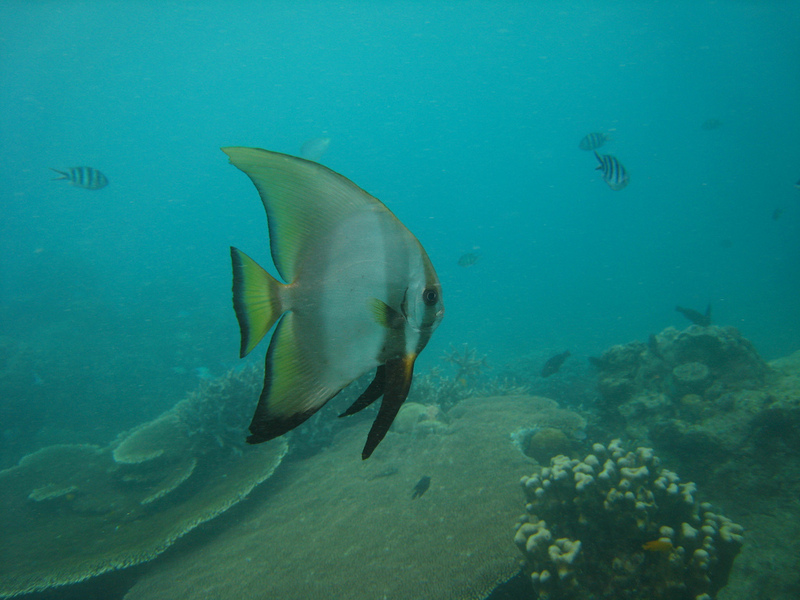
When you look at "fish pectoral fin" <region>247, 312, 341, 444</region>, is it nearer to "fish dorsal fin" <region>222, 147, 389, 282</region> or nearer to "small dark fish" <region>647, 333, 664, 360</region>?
"fish dorsal fin" <region>222, 147, 389, 282</region>

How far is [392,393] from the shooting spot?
773 millimetres

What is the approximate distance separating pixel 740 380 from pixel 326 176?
8273 millimetres

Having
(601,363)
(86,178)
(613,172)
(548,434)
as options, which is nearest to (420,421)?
(548,434)

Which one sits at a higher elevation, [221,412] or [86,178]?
[86,178]

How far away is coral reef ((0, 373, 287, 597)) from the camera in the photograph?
14.3ft

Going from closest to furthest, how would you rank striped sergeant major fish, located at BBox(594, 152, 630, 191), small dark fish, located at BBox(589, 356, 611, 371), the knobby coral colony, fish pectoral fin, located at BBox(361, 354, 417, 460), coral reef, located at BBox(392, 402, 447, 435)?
fish pectoral fin, located at BBox(361, 354, 417, 460) → the knobby coral colony → coral reef, located at BBox(392, 402, 447, 435) → striped sergeant major fish, located at BBox(594, 152, 630, 191) → small dark fish, located at BBox(589, 356, 611, 371)

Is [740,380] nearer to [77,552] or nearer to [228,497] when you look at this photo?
[228,497]

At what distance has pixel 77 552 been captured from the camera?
4.51m

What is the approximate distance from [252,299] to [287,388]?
227mm

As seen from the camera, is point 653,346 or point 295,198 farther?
point 653,346

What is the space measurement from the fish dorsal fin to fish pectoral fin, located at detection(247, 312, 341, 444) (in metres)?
0.19

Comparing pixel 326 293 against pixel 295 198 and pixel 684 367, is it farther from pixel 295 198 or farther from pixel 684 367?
pixel 684 367

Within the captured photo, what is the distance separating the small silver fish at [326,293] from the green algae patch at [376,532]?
126 inches

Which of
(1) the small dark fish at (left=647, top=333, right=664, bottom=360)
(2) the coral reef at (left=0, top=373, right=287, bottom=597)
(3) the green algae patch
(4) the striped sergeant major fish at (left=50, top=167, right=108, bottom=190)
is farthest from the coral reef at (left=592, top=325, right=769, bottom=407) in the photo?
(4) the striped sergeant major fish at (left=50, top=167, right=108, bottom=190)
